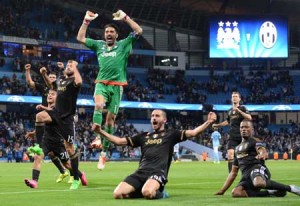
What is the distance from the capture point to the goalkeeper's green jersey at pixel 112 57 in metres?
14.6

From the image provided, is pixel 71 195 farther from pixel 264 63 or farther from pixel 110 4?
pixel 264 63

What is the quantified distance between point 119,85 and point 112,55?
2.29 feet

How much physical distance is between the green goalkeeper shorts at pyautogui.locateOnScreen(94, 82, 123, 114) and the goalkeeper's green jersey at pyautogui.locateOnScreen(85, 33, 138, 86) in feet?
0.38

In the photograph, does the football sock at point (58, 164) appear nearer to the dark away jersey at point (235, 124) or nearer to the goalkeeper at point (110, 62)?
the goalkeeper at point (110, 62)

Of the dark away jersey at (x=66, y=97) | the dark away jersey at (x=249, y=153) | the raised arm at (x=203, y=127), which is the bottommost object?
the dark away jersey at (x=249, y=153)

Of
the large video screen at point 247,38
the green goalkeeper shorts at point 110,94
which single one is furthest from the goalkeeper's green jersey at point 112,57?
the large video screen at point 247,38

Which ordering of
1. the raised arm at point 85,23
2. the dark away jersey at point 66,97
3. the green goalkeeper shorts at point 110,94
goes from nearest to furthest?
the raised arm at point 85,23
the dark away jersey at point 66,97
the green goalkeeper shorts at point 110,94

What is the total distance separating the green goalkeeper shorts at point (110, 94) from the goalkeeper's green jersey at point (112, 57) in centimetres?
11

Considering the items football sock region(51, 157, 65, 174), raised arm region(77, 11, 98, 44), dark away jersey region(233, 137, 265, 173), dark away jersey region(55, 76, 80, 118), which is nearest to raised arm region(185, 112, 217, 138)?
dark away jersey region(233, 137, 265, 173)

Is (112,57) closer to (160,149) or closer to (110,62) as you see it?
(110,62)

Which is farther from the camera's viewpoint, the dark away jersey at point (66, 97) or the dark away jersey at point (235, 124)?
the dark away jersey at point (235, 124)

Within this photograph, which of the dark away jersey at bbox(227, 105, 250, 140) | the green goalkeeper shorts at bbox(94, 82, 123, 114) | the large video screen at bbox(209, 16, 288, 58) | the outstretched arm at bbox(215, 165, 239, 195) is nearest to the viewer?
the outstretched arm at bbox(215, 165, 239, 195)

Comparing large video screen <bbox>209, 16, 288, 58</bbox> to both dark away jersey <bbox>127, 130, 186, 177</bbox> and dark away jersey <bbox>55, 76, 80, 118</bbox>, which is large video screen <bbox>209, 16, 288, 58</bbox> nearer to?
dark away jersey <bbox>55, 76, 80, 118</bbox>

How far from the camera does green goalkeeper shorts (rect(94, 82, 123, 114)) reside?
14.5 metres
